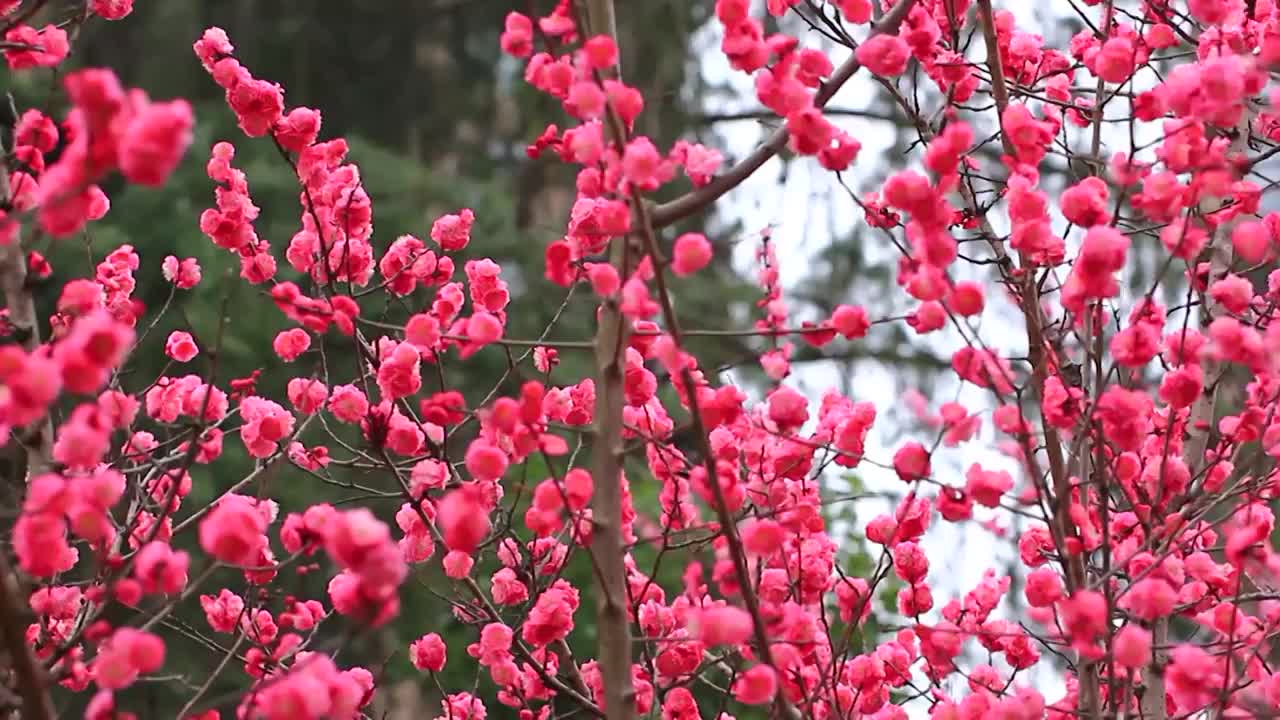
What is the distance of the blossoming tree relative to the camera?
53.7 inches

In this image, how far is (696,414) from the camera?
1509 mm

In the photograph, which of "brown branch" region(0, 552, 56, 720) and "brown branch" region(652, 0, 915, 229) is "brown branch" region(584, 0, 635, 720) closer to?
"brown branch" region(652, 0, 915, 229)

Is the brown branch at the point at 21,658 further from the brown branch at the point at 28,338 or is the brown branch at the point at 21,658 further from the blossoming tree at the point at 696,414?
the brown branch at the point at 28,338

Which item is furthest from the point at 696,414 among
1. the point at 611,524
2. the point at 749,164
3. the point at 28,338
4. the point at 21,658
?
the point at 28,338

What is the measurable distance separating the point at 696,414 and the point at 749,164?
44 centimetres

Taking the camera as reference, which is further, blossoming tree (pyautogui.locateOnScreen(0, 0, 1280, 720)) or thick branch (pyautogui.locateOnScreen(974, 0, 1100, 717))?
thick branch (pyautogui.locateOnScreen(974, 0, 1100, 717))

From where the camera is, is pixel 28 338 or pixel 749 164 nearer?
pixel 749 164

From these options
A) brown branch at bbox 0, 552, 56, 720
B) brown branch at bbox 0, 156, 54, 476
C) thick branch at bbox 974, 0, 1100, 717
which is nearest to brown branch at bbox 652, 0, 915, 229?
thick branch at bbox 974, 0, 1100, 717

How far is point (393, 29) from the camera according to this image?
7688 millimetres

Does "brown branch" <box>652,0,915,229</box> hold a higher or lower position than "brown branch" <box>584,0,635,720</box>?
higher

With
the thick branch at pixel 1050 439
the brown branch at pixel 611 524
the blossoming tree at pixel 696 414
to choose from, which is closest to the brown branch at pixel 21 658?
the blossoming tree at pixel 696 414

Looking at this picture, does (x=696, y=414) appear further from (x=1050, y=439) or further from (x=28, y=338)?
(x=28, y=338)

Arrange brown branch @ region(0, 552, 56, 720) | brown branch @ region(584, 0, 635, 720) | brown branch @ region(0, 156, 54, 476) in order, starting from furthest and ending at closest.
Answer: brown branch @ region(0, 156, 54, 476) → brown branch @ region(584, 0, 635, 720) → brown branch @ region(0, 552, 56, 720)

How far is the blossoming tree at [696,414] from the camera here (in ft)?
4.48
